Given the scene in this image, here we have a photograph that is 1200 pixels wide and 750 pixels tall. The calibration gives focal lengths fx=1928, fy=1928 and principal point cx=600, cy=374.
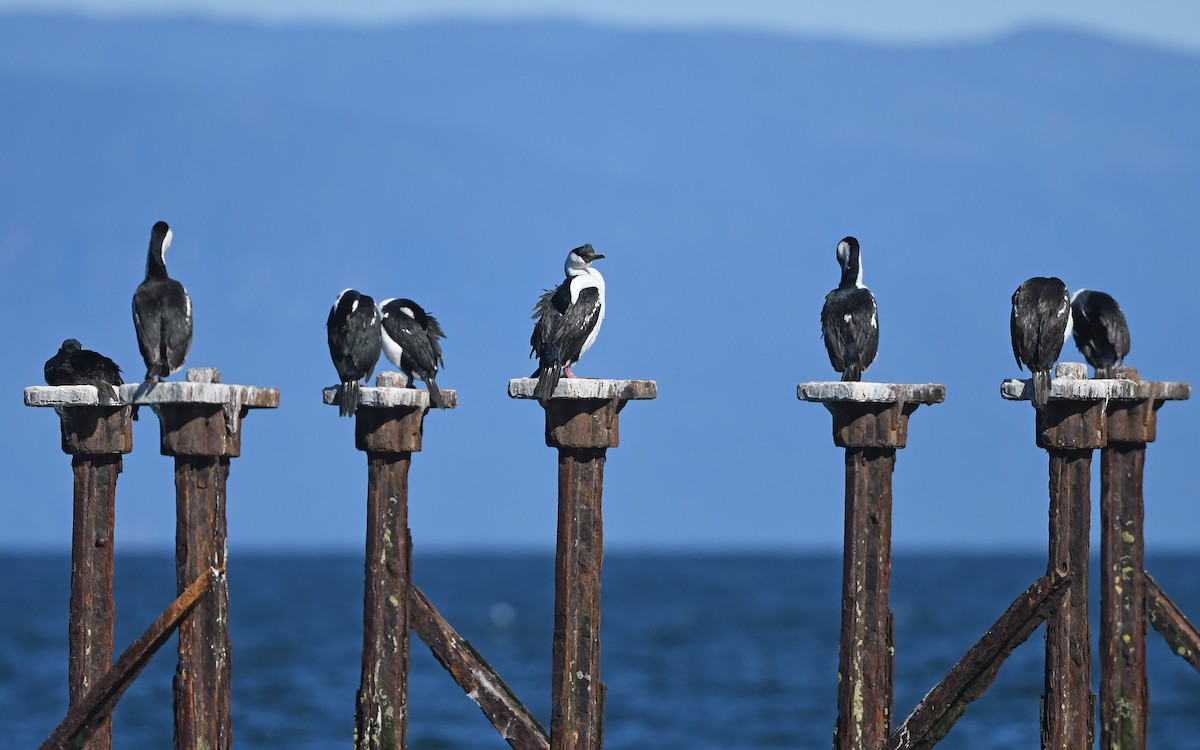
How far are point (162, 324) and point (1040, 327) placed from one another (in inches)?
231

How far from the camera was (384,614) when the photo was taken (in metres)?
12.5

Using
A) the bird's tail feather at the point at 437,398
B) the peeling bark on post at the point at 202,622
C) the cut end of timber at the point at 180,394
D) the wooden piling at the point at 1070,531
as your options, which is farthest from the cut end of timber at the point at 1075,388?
the peeling bark on post at the point at 202,622

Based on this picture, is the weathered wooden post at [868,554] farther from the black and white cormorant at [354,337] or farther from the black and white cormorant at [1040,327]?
the black and white cormorant at [354,337]

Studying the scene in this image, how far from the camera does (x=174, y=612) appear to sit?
38.3ft

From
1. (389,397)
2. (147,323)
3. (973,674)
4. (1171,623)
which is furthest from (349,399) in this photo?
(1171,623)

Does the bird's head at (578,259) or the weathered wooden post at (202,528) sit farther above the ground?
the bird's head at (578,259)

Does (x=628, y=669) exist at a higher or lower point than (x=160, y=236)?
lower

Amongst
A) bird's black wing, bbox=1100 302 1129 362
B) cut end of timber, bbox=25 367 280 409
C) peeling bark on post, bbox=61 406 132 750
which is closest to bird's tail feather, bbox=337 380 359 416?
cut end of timber, bbox=25 367 280 409

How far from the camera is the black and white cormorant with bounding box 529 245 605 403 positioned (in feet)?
41.0

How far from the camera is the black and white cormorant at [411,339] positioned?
1377cm

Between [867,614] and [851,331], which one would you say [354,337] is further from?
[867,614]

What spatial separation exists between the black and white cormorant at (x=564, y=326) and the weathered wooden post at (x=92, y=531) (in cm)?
287

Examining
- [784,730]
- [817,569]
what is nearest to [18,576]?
[817,569]

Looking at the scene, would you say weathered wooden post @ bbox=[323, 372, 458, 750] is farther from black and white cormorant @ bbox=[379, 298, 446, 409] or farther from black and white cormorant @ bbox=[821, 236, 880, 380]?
black and white cormorant @ bbox=[821, 236, 880, 380]
